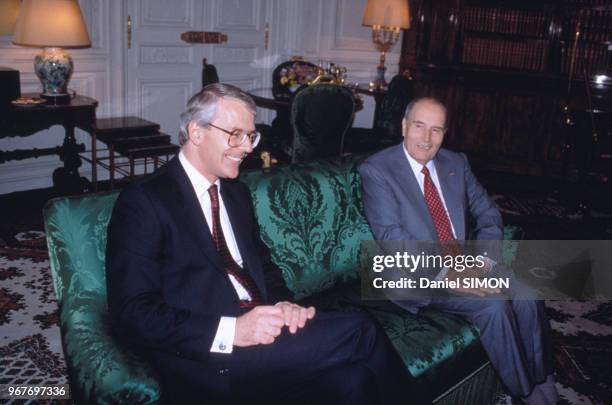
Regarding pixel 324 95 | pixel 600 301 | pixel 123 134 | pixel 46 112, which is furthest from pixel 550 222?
pixel 46 112

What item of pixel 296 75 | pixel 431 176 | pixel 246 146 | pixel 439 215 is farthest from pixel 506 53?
pixel 246 146

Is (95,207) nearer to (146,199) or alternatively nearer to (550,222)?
(146,199)

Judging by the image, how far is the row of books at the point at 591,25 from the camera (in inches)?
245

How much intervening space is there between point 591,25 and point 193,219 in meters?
5.83

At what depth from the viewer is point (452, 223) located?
2686 mm

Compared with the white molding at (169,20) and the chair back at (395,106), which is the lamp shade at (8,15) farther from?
the chair back at (395,106)

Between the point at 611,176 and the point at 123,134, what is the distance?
168 inches

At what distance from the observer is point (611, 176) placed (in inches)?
214

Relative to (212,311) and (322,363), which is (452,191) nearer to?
(322,363)

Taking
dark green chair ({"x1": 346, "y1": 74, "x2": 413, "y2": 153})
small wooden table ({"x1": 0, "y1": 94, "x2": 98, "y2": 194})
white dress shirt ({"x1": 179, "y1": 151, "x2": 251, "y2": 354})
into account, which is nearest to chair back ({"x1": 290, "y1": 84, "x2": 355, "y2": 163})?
dark green chair ({"x1": 346, "y1": 74, "x2": 413, "y2": 153})

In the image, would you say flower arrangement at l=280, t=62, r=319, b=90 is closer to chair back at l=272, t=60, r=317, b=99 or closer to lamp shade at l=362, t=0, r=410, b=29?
chair back at l=272, t=60, r=317, b=99

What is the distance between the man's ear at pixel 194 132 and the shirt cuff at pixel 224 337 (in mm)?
571

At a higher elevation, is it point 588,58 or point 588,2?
point 588,2

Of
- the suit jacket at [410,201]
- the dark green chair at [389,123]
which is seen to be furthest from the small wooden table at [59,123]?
the suit jacket at [410,201]
